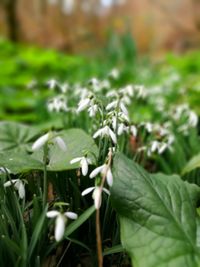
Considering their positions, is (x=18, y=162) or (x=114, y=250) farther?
(x=18, y=162)

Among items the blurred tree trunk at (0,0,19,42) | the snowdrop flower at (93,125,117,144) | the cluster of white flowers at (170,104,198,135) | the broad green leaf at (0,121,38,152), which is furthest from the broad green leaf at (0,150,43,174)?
the blurred tree trunk at (0,0,19,42)

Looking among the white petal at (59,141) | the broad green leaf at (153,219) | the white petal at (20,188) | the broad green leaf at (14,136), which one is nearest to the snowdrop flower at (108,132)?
the broad green leaf at (153,219)

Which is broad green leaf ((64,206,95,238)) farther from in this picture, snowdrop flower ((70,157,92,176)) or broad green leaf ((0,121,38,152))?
broad green leaf ((0,121,38,152))

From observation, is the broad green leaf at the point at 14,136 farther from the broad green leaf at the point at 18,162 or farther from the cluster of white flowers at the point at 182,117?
the cluster of white flowers at the point at 182,117

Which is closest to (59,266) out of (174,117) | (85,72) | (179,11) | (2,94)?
(174,117)

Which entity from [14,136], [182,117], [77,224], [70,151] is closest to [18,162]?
[70,151]

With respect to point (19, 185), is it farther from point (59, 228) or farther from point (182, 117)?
point (182, 117)

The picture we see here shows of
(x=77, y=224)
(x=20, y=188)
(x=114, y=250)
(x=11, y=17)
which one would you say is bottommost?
(x=114, y=250)
